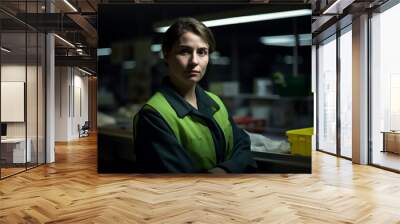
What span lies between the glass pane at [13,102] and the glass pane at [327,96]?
6825 mm

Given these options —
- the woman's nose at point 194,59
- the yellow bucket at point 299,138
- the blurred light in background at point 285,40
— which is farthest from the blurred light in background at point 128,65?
the yellow bucket at point 299,138

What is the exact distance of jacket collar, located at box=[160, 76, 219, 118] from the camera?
579 centimetres

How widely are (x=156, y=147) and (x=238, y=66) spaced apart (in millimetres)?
1769

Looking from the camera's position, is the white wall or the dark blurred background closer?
the dark blurred background

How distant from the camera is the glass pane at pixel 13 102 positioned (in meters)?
6.19

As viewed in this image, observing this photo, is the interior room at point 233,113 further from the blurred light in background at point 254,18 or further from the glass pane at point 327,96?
the glass pane at point 327,96

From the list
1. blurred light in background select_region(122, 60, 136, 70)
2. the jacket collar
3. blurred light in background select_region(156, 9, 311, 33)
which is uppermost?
blurred light in background select_region(156, 9, 311, 33)

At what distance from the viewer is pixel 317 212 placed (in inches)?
158

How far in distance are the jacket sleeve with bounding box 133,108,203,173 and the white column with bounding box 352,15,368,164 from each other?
375 centimetres

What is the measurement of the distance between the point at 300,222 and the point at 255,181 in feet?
7.27

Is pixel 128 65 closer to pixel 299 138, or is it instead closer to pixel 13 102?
pixel 13 102

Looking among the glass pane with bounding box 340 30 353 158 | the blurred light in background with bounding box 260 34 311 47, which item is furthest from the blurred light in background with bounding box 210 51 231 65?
the glass pane with bounding box 340 30 353 158

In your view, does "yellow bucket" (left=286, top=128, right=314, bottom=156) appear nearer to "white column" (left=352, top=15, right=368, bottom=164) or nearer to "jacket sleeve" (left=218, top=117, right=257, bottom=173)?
"jacket sleeve" (left=218, top=117, right=257, bottom=173)

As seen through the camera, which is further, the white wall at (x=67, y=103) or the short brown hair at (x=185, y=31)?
the white wall at (x=67, y=103)
